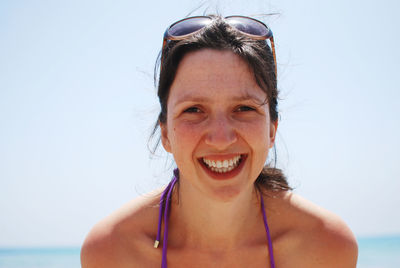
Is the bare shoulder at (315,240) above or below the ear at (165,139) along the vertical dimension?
below

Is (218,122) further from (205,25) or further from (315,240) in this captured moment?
(315,240)

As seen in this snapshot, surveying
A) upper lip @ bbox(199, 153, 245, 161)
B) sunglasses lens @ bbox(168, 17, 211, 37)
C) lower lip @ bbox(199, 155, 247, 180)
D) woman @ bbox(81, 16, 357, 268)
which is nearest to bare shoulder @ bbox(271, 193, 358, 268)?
woman @ bbox(81, 16, 357, 268)

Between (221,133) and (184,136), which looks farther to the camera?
(184,136)

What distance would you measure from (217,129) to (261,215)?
3.58 feet

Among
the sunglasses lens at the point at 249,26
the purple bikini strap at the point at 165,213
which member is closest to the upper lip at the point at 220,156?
the purple bikini strap at the point at 165,213

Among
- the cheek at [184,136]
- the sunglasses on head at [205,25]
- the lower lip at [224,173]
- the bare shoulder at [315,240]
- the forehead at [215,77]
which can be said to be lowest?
the bare shoulder at [315,240]

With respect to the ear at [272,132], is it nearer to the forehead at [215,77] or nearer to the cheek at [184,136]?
the forehead at [215,77]

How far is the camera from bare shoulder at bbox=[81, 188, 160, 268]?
9.03 feet

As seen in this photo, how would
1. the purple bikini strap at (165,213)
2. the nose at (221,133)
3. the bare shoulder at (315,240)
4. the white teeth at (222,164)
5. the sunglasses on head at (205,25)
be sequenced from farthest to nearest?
the bare shoulder at (315,240) < the purple bikini strap at (165,213) < the sunglasses on head at (205,25) < the white teeth at (222,164) < the nose at (221,133)

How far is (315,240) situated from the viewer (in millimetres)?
2895

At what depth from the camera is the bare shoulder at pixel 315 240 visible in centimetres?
285

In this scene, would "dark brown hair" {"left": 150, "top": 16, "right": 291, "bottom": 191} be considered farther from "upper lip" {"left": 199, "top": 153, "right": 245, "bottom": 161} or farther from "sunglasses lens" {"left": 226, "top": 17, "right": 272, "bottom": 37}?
"upper lip" {"left": 199, "top": 153, "right": 245, "bottom": 161}

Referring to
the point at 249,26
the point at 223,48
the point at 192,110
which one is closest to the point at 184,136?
the point at 192,110

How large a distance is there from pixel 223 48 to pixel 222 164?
0.72 m
